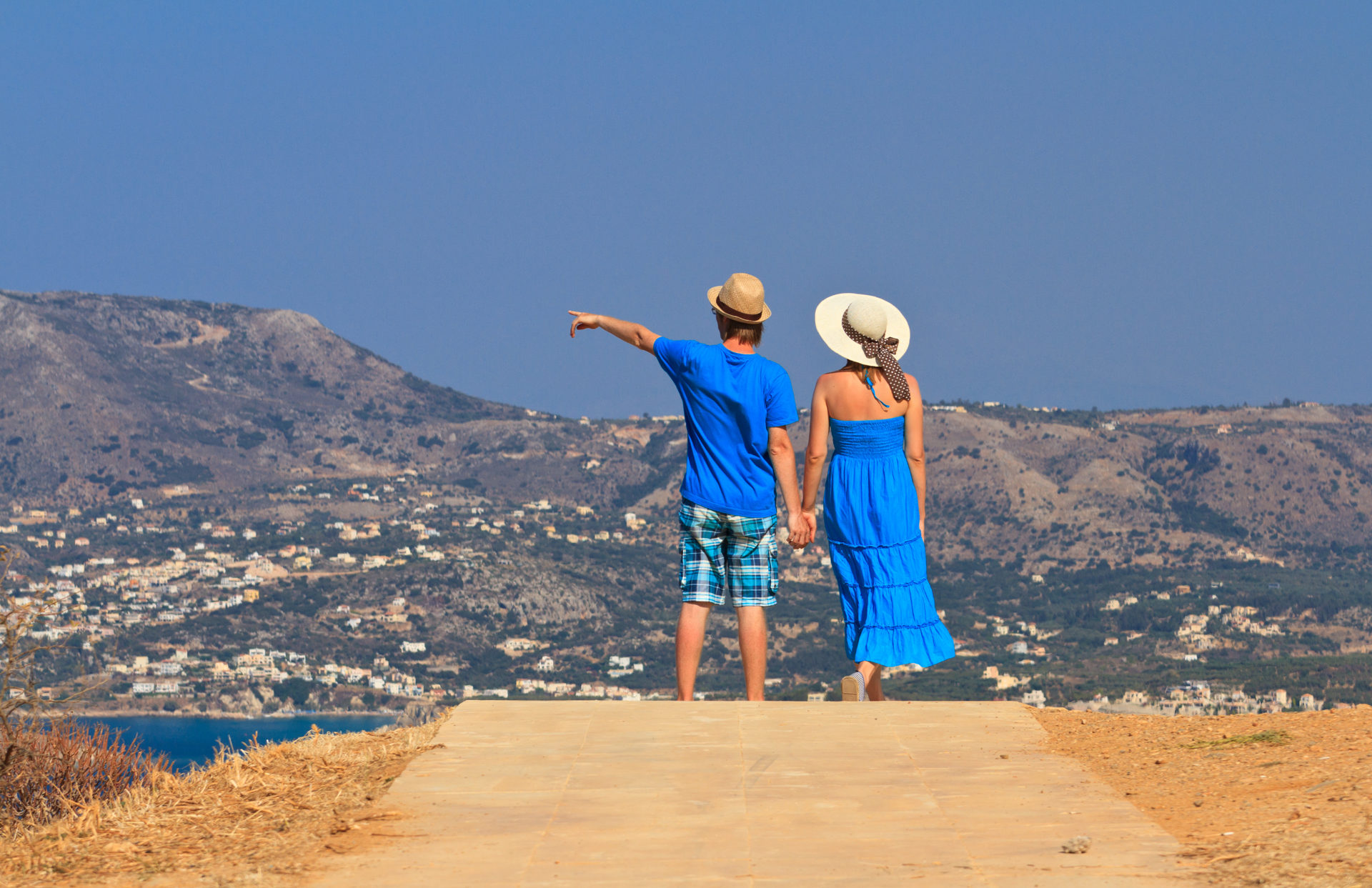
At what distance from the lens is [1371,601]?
134m

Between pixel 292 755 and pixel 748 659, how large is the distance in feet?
9.01

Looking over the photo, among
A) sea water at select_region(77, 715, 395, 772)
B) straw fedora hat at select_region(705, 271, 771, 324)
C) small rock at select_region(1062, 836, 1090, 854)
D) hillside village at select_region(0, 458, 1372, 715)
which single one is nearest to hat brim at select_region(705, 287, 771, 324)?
straw fedora hat at select_region(705, 271, 771, 324)

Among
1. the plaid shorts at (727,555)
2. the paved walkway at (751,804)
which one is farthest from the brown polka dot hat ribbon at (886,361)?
the paved walkway at (751,804)

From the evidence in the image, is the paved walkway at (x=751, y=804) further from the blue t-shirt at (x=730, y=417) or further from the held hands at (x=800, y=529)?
the blue t-shirt at (x=730, y=417)

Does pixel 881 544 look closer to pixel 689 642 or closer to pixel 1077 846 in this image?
pixel 689 642

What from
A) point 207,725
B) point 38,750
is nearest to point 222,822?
point 38,750

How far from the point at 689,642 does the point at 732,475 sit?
→ 3.43 ft

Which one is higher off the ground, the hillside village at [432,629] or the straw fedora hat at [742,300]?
the straw fedora hat at [742,300]

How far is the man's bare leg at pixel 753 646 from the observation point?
28.7ft

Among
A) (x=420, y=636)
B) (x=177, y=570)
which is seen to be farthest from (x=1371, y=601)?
(x=177, y=570)

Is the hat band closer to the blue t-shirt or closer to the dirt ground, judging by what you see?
the blue t-shirt

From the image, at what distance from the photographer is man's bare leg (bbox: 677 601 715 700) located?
860cm

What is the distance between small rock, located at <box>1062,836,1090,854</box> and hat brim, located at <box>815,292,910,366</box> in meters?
4.38

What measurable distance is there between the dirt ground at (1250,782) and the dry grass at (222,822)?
11.5 feet
